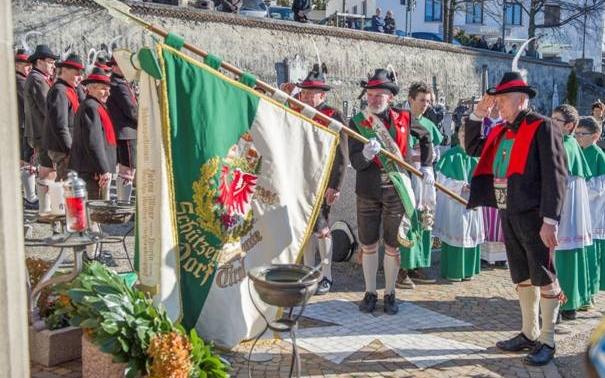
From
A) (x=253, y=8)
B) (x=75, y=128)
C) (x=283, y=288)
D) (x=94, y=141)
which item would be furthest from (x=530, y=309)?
(x=253, y=8)

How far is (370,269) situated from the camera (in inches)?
255

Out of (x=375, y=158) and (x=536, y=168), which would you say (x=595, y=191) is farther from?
(x=375, y=158)

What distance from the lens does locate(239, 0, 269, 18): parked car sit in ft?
76.3

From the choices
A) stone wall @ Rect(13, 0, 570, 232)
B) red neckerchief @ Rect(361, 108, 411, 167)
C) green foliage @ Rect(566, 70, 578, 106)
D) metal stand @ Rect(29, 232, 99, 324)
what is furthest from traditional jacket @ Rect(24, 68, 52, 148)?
green foliage @ Rect(566, 70, 578, 106)

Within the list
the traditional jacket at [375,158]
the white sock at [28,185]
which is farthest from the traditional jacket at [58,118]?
the traditional jacket at [375,158]

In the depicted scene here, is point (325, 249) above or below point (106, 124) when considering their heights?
below

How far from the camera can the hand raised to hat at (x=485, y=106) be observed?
18.6 ft

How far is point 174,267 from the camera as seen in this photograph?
4.47 metres

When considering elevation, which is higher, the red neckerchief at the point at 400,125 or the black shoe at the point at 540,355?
the red neckerchief at the point at 400,125

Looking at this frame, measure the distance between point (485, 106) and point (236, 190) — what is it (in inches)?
89.3

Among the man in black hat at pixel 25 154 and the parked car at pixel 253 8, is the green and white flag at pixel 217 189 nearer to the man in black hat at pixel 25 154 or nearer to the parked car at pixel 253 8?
the man in black hat at pixel 25 154

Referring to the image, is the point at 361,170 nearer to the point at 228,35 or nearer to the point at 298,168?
the point at 298,168

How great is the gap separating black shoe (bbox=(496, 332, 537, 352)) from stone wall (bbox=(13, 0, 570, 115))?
12391 millimetres

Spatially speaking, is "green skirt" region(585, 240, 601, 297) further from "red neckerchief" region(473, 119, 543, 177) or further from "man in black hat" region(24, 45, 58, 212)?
"man in black hat" region(24, 45, 58, 212)
